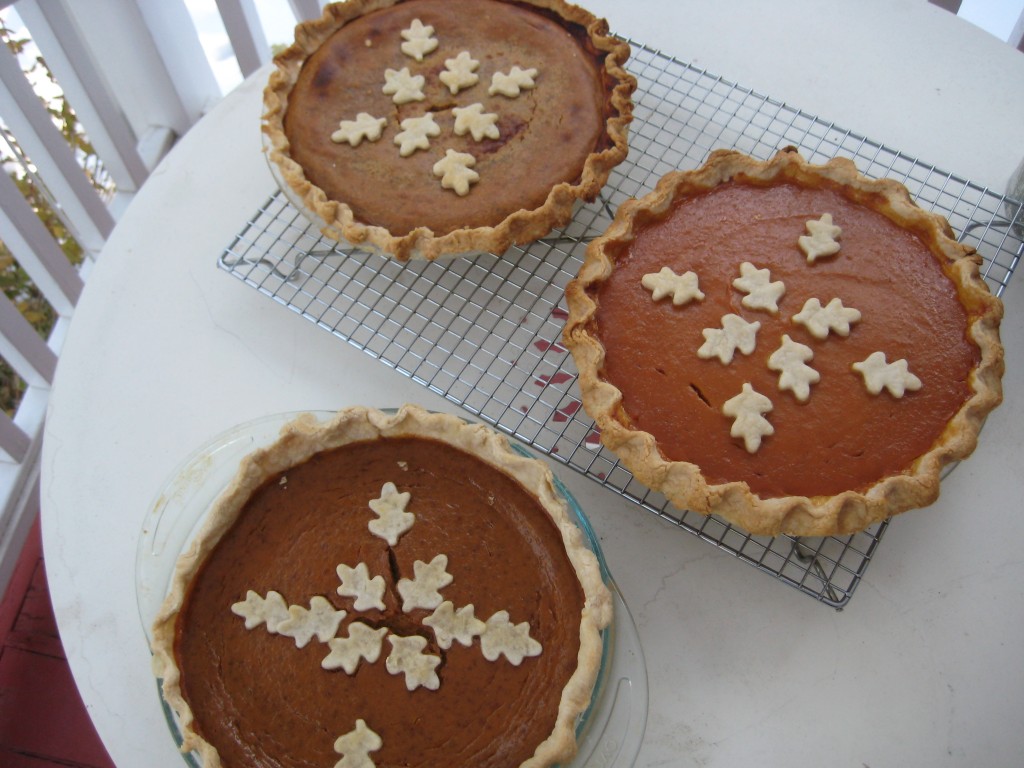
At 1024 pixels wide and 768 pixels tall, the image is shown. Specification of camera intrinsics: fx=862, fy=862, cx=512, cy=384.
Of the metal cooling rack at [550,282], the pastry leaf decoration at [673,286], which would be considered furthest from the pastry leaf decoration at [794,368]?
the metal cooling rack at [550,282]

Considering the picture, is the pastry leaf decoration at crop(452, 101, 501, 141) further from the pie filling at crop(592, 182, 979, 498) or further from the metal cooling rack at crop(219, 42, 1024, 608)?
the pie filling at crop(592, 182, 979, 498)

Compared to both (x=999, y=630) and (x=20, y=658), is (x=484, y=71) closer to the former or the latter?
(x=999, y=630)

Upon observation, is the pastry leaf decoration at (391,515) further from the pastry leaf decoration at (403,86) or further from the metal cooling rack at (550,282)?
the pastry leaf decoration at (403,86)

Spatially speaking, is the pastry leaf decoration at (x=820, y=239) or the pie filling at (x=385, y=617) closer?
the pie filling at (x=385, y=617)

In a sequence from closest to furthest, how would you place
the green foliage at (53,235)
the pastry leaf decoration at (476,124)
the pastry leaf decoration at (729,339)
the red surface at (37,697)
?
the pastry leaf decoration at (729,339) < the pastry leaf decoration at (476,124) < the red surface at (37,697) < the green foliage at (53,235)

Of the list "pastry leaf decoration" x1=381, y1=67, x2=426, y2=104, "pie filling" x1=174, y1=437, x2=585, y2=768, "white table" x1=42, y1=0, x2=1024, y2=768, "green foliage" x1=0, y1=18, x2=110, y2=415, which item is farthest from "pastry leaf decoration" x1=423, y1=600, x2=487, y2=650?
"green foliage" x1=0, y1=18, x2=110, y2=415

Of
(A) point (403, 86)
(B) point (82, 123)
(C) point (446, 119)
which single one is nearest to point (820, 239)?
(C) point (446, 119)

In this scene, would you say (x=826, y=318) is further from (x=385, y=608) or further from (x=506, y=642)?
(x=385, y=608)
